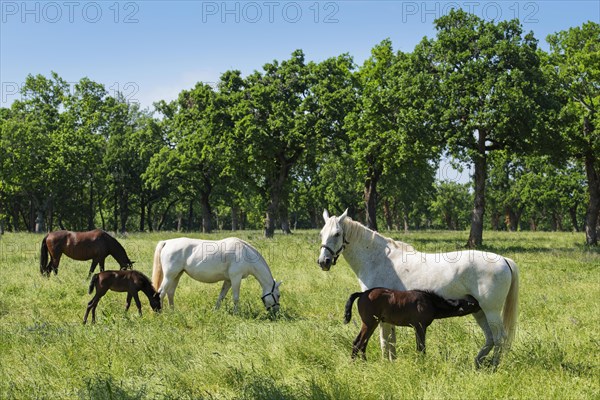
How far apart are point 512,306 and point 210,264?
7.08m

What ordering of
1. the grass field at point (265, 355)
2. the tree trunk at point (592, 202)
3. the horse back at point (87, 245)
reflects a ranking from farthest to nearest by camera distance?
1. the tree trunk at point (592, 202)
2. the horse back at point (87, 245)
3. the grass field at point (265, 355)

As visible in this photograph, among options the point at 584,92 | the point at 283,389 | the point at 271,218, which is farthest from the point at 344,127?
the point at 283,389

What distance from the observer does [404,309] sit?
7512 mm

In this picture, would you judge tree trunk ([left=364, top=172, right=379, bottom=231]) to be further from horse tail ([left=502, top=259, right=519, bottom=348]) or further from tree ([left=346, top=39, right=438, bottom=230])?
horse tail ([left=502, top=259, right=519, bottom=348])

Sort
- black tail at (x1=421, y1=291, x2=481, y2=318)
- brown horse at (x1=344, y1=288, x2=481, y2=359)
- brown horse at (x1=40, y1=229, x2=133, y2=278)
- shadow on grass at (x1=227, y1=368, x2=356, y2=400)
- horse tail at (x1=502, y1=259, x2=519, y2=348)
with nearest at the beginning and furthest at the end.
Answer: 1. shadow on grass at (x1=227, y1=368, x2=356, y2=400)
2. brown horse at (x1=344, y1=288, x2=481, y2=359)
3. black tail at (x1=421, y1=291, x2=481, y2=318)
4. horse tail at (x1=502, y1=259, x2=519, y2=348)
5. brown horse at (x1=40, y1=229, x2=133, y2=278)

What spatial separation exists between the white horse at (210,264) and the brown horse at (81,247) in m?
4.57

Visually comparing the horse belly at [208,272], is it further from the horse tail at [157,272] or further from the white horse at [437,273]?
the white horse at [437,273]

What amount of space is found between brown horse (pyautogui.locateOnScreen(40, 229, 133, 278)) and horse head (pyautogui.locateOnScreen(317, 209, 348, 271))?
33.6ft

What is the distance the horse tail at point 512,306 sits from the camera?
791 cm

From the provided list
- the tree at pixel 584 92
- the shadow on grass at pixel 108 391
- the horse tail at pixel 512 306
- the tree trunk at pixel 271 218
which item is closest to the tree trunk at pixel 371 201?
the tree trunk at pixel 271 218

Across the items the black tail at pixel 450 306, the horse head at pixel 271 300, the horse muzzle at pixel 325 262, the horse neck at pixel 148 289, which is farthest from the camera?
the horse head at pixel 271 300

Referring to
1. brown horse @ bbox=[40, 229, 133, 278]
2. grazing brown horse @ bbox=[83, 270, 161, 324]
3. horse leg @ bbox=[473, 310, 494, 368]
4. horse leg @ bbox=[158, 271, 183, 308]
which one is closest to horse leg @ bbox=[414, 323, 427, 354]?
horse leg @ bbox=[473, 310, 494, 368]

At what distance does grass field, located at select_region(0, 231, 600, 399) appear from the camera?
6.51 meters

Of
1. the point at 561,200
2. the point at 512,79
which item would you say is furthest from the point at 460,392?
the point at 561,200
